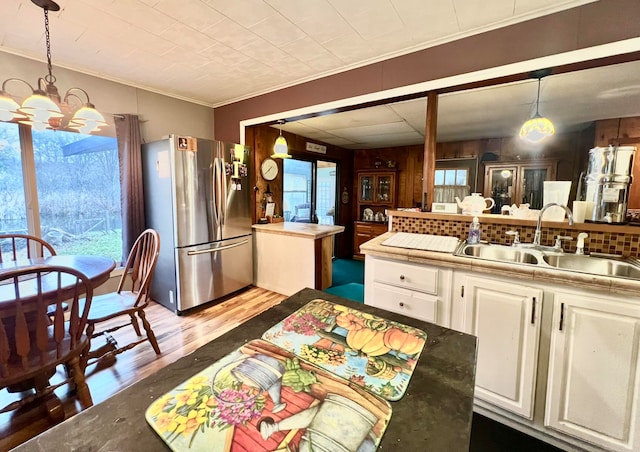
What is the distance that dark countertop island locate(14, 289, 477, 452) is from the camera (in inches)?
22.0

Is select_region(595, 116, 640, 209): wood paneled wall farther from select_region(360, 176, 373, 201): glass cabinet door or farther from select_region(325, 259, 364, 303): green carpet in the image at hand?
select_region(325, 259, 364, 303): green carpet

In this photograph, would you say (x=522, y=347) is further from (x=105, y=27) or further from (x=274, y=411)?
(x=105, y=27)

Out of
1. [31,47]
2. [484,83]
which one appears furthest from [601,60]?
[31,47]

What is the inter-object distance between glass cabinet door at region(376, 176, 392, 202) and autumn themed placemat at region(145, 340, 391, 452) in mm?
4948

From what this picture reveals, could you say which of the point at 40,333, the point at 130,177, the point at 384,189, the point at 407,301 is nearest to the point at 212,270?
the point at 130,177

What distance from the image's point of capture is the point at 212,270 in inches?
120

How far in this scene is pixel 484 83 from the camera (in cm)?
200

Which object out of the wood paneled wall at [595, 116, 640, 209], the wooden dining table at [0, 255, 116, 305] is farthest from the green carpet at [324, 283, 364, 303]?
the wood paneled wall at [595, 116, 640, 209]

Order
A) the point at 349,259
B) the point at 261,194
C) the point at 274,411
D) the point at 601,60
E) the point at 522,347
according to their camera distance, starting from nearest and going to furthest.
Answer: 1. the point at 274,411
2. the point at 522,347
3. the point at 601,60
4. the point at 261,194
5. the point at 349,259

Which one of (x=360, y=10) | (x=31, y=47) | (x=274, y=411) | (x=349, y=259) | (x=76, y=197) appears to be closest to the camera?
(x=274, y=411)

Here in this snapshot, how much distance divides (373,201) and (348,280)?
2.01 metres

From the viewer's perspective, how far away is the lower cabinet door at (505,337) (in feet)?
4.71

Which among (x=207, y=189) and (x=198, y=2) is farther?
(x=207, y=189)

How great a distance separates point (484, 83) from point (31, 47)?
11.8 feet
